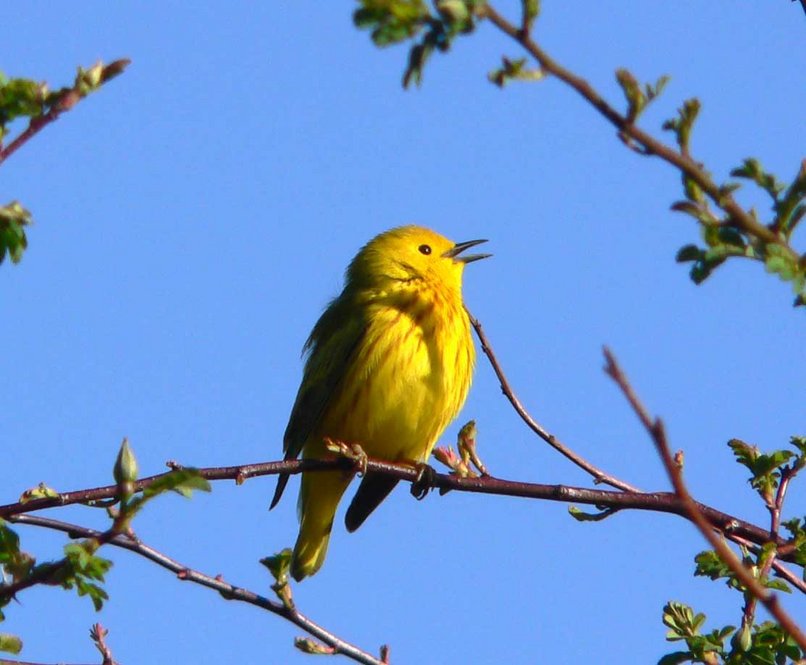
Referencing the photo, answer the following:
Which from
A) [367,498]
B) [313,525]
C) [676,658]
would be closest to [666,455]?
[676,658]

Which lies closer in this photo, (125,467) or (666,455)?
(666,455)

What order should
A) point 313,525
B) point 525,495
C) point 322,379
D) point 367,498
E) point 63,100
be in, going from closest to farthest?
point 63,100
point 525,495
point 322,379
point 367,498
point 313,525

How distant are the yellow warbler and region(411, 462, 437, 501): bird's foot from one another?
0.69m

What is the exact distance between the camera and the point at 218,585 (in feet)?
11.6

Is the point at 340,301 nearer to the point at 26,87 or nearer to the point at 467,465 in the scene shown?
Answer: the point at 467,465

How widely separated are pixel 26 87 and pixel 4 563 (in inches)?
42.0

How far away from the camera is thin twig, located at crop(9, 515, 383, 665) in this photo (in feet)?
10.4

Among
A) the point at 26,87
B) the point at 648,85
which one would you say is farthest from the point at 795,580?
the point at 26,87

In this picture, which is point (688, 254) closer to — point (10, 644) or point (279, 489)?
point (10, 644)

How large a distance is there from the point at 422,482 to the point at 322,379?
1.24 meters

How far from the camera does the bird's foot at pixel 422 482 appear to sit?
5.46 m

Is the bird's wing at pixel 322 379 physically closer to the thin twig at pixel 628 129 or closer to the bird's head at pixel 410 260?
the bird's head at pixel 410 260

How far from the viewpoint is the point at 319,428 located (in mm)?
6848

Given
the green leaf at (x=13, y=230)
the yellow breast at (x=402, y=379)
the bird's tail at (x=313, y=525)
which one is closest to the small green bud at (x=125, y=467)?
the green leaf at (x=13, y=230)
